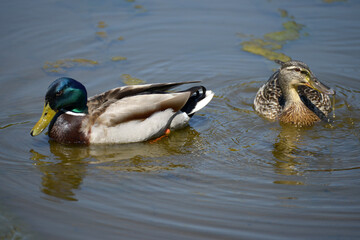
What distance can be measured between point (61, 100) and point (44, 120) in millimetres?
342

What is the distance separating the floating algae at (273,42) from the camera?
972cm

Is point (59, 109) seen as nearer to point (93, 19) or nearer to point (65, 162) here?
point (65, 162)

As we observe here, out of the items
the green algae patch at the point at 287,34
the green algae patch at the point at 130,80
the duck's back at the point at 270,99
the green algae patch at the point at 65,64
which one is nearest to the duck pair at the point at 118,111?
the duck's back at the point at 270,99

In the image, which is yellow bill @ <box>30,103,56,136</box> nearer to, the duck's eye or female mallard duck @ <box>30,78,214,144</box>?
female mallard duck @ <box>30,78,214,144</box>

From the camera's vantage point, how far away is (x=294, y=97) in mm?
8203

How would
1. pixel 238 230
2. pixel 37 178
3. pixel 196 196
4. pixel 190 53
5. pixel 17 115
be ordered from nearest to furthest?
pixel 238 230 < pixel 196 196 < pixel 37 178 < pixel 17 115 < pixel 190 53

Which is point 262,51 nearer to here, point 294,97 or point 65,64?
point 294,97

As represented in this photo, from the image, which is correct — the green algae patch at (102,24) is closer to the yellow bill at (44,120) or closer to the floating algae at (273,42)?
the floating algae at (273,42)

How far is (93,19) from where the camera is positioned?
35.9 ft

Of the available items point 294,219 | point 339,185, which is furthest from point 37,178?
point 339,185

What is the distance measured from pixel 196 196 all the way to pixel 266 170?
107 cm

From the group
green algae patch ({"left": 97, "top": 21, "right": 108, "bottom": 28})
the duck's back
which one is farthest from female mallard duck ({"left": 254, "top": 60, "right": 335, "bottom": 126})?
green algae patch ({"left": 97, "top": 21, "right": 108, "bottom": 28})

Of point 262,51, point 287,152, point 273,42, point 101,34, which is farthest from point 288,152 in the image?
point 101,34

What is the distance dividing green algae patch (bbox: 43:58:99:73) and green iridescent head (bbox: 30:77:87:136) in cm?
209
